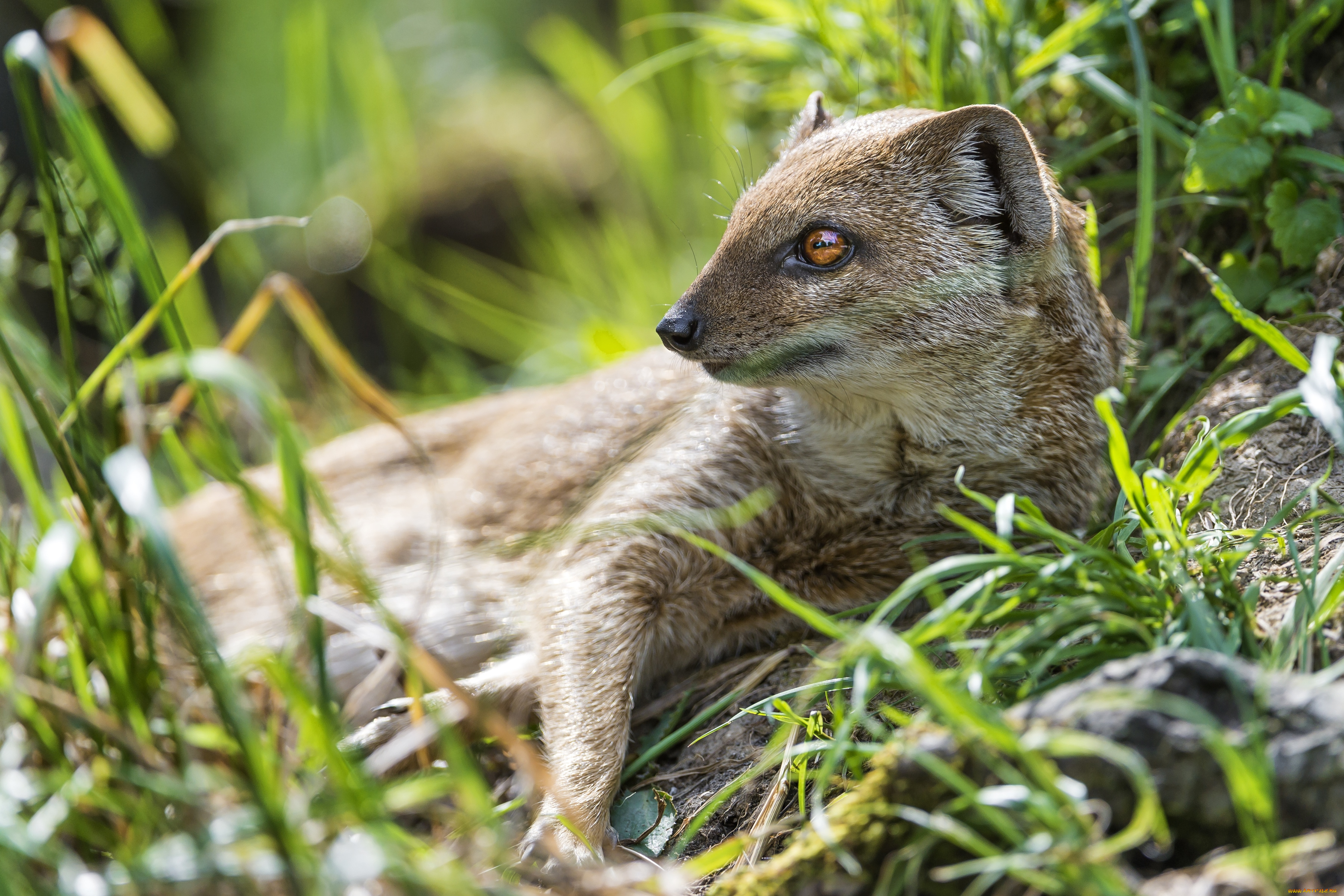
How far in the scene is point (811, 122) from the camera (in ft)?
9.19

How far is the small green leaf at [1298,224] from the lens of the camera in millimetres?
2529

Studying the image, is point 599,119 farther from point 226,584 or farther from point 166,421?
point 166,421

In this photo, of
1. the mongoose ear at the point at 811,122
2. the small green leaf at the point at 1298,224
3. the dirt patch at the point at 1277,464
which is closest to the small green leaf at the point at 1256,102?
the small green leaf at the point at 1298,224

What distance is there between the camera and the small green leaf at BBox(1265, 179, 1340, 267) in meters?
2.53

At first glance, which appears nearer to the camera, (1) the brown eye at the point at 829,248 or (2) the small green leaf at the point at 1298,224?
(1) the brown eye at the point at 829,248

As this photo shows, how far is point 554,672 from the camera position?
250 centimetres

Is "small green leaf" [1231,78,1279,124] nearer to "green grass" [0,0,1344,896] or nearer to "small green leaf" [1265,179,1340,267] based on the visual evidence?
"green grass" [0,0,1344,896]

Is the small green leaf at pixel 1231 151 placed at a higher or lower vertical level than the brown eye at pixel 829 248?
lower

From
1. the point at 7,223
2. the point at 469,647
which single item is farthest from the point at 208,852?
the point at 7,223

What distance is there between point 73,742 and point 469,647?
1.22 m

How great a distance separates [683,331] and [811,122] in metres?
0.95

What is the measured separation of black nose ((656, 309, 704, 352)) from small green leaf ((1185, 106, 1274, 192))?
4.67ft

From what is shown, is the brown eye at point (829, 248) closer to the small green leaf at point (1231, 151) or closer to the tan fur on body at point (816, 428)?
the tan fur on body at point (816, 428)

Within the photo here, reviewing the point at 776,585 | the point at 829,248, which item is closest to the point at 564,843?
the point at 776,585
